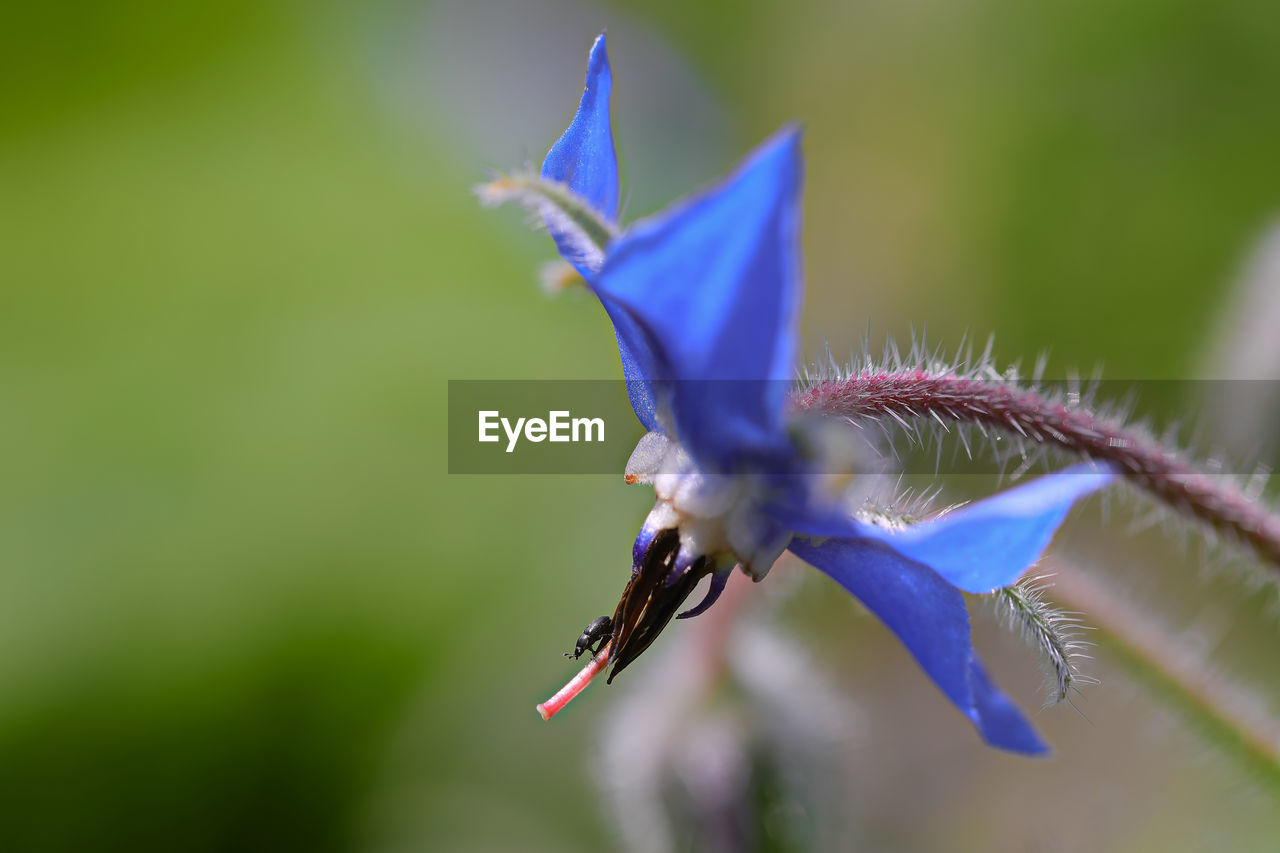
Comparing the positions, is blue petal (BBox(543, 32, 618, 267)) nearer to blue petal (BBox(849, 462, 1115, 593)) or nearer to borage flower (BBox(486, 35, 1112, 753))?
borage flower (BBox(486, 35, 1112, 753))

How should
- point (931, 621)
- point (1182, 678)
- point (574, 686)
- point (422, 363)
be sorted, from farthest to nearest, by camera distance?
point (422, 363) < point (1182, 678) < point (574, 686) < point (931, 621)

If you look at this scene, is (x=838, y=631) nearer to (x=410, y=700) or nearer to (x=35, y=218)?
(x=410, y=700)

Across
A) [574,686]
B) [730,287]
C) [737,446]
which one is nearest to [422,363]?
[574,686]

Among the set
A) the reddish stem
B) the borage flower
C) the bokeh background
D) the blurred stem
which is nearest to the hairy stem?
the borage flower

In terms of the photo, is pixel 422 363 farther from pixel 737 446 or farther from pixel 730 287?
pixel 730 287

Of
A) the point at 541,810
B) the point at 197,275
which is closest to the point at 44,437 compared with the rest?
the point at 197,275

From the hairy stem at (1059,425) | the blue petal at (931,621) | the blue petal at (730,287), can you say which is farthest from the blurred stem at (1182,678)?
the blue petal at (730,287)
